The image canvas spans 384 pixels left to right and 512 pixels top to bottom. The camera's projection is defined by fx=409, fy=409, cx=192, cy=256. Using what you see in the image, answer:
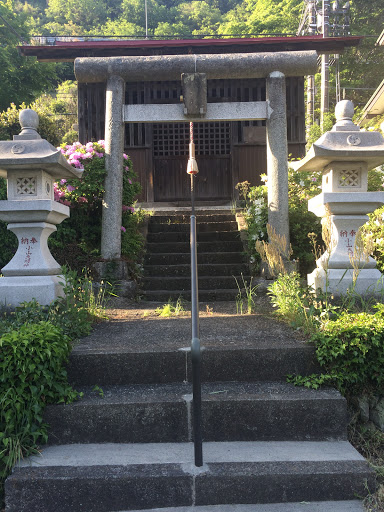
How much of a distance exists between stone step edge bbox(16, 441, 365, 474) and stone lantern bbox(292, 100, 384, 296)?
1701 millimetres

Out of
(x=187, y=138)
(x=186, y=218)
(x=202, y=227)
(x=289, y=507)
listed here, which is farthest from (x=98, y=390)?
(x=187, y=138)

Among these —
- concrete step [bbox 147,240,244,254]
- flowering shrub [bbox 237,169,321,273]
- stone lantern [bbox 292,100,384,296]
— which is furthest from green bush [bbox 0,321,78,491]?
concrete step [bbox 147,240,244,254]

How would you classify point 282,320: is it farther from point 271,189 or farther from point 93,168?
point 93,168

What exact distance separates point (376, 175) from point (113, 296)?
4644 mm

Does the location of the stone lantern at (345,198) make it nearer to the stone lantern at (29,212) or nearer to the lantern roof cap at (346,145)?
the lantern roof cap at (346,145)

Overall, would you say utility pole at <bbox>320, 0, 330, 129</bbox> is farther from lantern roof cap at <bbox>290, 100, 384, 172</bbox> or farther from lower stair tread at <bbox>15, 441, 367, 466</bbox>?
lower stair tread at <bbox>15, 441, 367, 466</bbox>

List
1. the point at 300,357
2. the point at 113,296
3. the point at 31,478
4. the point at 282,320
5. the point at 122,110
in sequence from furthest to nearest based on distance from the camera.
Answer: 1. the point at 122,110
2. the point at 113,296
3. the point at 282,320
4. the point at 300,357
5. the point at 31,478

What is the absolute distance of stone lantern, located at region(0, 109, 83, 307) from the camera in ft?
13.2

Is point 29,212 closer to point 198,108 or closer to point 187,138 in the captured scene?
point 198,108

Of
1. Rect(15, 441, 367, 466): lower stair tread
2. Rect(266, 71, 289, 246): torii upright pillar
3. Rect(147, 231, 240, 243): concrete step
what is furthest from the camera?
Rect(147, 231, 240, 243): concrete step

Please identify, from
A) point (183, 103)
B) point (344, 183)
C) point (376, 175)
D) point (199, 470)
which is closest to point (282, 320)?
point (344, 183)

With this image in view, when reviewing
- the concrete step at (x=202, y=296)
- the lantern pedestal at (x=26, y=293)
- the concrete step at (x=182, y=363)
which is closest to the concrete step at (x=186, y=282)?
the concrete step at (x=202, y=296)

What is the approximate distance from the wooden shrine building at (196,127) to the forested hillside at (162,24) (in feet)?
6.89

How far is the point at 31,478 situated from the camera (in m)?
2.25
